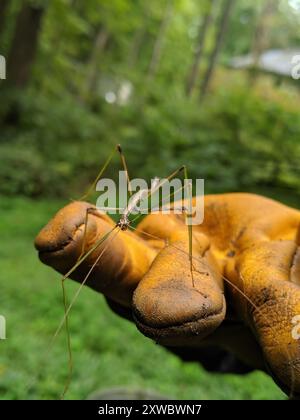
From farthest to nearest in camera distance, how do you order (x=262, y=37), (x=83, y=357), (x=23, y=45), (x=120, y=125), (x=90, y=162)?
1. (x=120, y=125)
2. (x=262, y=37)
3. (x=90, y=162)
4. (x=23, y=45)
5. (x=83, y=357)

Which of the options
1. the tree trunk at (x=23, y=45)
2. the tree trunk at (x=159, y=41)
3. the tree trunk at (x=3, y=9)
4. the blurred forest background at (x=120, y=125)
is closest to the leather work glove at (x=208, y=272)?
the blurred forest background at (x=120, y=125)

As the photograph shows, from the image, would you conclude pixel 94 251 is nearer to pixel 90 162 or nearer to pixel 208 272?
pixel 208 272

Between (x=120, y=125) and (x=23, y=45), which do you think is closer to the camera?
(x=23, y=45)

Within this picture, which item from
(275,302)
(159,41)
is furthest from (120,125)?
(275,302)

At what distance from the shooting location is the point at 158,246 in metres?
1.34

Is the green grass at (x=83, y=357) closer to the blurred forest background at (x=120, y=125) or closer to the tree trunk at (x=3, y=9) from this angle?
the blurred forest background at (x=120, y=125)

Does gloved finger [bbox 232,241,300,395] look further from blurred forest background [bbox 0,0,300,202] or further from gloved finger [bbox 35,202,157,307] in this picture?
blurred forest background [bbox 0,0,300,202]

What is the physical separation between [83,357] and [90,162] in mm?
Result: 7641

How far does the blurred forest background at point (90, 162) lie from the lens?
511cm

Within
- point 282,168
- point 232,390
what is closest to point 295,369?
point 232,390

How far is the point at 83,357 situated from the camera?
203 inches

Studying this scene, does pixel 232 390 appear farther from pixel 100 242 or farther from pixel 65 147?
pixel 65 147

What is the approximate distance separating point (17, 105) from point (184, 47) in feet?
71.1

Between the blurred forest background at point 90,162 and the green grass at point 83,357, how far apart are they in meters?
0.02
